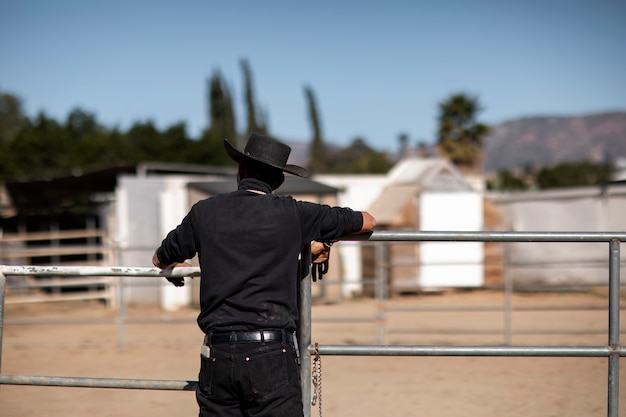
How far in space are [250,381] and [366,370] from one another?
574cm

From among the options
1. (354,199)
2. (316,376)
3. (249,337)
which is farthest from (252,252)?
(354,199)

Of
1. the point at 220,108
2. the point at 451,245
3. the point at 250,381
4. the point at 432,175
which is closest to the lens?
the point at 250,381

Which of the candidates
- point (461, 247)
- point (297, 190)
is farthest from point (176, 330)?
point (461, 247)

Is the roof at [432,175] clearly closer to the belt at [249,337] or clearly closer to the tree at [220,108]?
the belt at [249,337]

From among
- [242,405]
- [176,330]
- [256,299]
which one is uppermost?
[256,299]

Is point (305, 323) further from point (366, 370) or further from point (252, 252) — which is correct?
point (366, 370)

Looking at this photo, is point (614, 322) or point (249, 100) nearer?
point (614, 322)

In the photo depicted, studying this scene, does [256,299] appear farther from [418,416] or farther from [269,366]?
[418,416]

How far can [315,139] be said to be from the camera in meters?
61.1

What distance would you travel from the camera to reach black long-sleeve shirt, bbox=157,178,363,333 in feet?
9.96

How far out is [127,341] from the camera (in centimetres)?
1122

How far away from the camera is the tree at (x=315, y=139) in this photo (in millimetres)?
59750

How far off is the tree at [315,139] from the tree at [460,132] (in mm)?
19427

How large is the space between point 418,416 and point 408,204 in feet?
36.4
